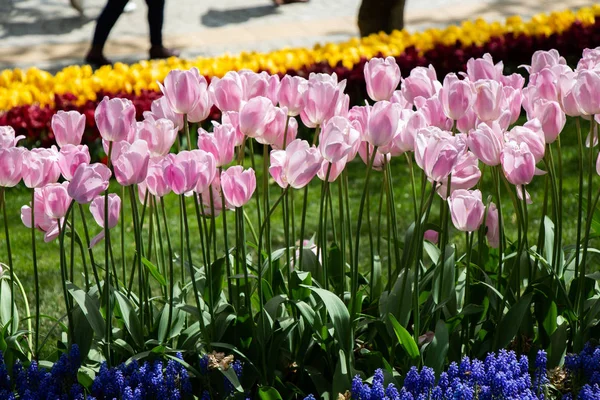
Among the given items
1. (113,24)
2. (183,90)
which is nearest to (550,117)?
(183,90)

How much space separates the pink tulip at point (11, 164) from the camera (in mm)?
2140

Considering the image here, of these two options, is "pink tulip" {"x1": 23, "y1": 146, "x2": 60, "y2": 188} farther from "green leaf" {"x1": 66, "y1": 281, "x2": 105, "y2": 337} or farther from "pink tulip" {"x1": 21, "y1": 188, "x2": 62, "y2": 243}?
"green leaf" {"x1": 66, "y1": 281, "x2": 105, "y2": 337}

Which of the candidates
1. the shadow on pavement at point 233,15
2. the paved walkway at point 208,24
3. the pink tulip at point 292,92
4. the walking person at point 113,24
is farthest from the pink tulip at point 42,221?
the shadow on pavement at point 233,15

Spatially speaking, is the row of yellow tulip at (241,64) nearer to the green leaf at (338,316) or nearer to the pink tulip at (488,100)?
the pink tulip at (488,100)

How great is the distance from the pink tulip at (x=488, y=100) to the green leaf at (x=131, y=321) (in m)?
0.91

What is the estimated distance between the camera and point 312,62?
6855 mm

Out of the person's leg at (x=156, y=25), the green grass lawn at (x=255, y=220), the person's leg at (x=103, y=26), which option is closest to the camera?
the green grass lawn at (x=255, y=220)

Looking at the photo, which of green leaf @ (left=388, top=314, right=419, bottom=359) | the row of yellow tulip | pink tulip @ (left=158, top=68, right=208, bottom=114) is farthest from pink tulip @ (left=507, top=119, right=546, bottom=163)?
the row of yellow tulip

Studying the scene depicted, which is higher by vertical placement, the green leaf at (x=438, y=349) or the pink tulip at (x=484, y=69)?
the pink tulip at (x=484, y=69)

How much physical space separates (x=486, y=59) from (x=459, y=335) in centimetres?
71

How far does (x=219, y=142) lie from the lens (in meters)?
2.16

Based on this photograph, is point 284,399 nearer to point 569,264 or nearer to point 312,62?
point 569,264

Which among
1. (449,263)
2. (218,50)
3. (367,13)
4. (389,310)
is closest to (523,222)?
(449,263)

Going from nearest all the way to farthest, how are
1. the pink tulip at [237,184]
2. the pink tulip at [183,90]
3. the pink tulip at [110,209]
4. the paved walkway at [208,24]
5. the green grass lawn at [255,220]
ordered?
the pink tulip at [237,184]
the pink tulip at [183,90]
the pink tulip at [110,209]
the green grass lawn at [255,220]
the paved walkway at [208,24]
